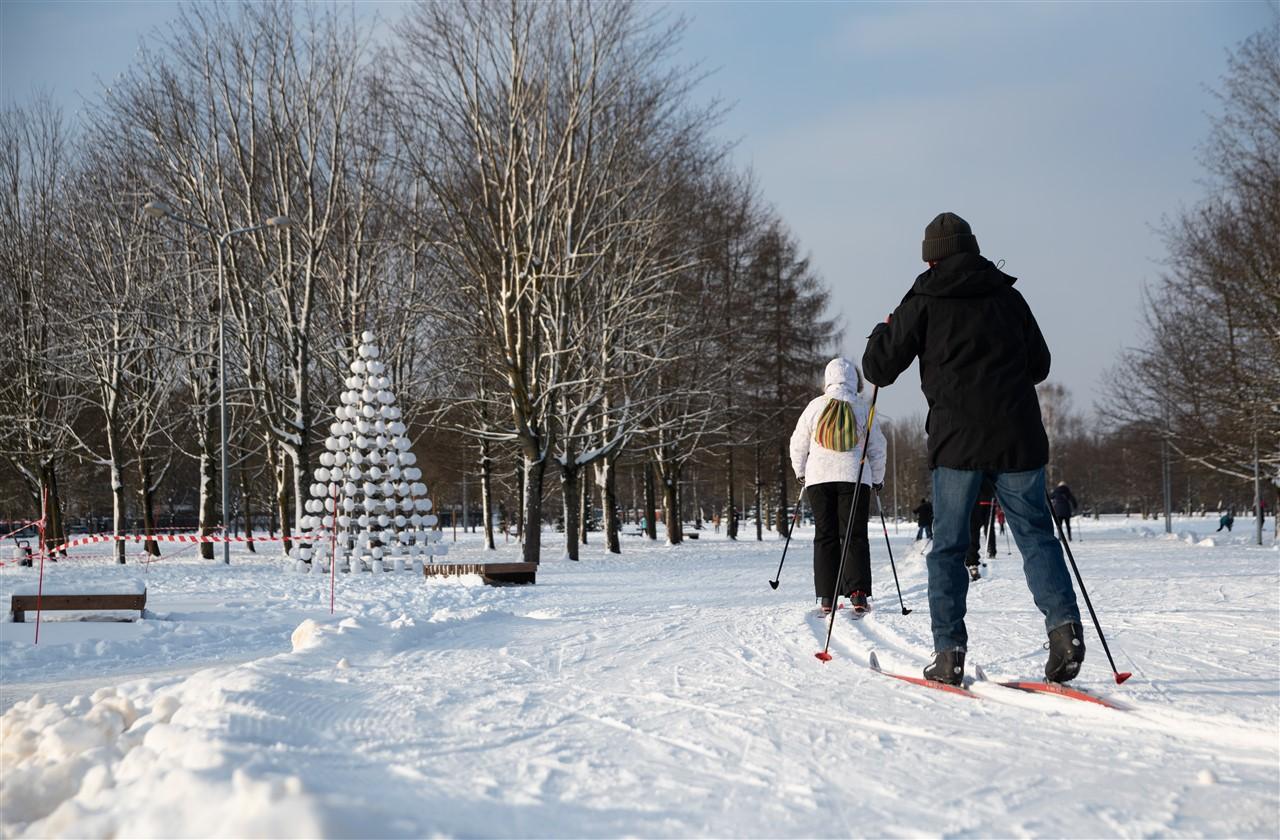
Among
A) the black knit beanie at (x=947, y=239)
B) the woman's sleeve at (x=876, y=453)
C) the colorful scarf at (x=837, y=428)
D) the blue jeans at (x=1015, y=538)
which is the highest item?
the black knit beanie at (x=947, y=239)

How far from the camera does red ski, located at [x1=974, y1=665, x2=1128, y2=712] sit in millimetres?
4367

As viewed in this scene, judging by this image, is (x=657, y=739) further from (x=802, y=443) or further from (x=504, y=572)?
(x=504, y=572)

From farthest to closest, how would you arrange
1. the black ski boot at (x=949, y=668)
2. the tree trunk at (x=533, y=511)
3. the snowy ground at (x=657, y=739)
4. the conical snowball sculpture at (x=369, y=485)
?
the tree trunk at (x=533, y=511) < the conical snowball sculpture at (x=369, y=485) < the black ski boot at (x=949, y=668) < the snowy ground at (x=657, y=739)

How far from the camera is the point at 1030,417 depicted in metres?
4.90

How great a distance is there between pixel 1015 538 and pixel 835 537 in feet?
12.1

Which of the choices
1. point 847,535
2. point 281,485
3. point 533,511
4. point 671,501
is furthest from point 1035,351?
point 281,485

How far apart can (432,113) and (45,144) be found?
16891 mm

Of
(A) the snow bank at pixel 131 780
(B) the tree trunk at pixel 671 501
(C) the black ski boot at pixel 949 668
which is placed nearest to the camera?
(A) the snow bank at pixel 131 780

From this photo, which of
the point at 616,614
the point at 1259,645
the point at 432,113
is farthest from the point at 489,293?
the point at 1259,645

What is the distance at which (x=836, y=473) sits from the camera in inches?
333

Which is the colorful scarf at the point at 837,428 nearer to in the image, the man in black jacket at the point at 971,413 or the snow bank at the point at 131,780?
the man in black jacket at the point at 971,413

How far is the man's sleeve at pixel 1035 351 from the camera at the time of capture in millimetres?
5035

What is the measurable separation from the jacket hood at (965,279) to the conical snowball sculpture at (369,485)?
1563 cm

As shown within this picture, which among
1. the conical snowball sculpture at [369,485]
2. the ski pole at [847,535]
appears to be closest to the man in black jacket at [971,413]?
the ski pole at [847,535]
